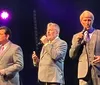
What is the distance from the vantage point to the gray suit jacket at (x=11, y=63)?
4680 millimetres

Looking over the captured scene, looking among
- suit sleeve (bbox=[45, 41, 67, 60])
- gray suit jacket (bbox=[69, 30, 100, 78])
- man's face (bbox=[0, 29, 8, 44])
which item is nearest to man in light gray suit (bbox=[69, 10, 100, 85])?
gray suit jacket (bbox=[69, 30, 100, 78])

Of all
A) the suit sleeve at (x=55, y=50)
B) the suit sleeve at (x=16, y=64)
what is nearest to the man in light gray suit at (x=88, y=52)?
the suit sleeve at (x=55, y=50)

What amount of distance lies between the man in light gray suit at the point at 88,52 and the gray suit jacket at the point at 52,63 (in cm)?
42

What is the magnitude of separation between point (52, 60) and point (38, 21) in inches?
64.9

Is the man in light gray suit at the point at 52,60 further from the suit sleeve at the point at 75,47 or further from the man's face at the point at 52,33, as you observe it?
the suit sleeve at the point at 75,47

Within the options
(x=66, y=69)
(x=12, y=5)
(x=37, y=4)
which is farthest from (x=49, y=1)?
(x=66, y=69)

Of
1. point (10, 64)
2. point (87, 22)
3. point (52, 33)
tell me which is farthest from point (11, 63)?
point (87, 22)

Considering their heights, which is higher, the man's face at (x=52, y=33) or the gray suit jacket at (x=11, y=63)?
the man's face at (x=52, y=33)

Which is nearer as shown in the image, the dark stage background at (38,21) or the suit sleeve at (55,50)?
the suit sleeve at (55,50)

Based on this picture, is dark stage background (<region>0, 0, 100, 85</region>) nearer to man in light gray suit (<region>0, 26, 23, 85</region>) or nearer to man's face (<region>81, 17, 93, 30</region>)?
man in light gray suit (<region>0, 26, 23, 85</region>)

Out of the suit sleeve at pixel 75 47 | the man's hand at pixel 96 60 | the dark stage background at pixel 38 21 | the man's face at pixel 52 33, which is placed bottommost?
the man's hand at pixel 96 60

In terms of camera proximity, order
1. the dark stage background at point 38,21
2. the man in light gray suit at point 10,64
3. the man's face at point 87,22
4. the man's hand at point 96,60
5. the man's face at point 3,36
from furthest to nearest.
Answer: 1. the dark stage background at point 38,21
2. the man's face at point 3,36
3. the man in light gray suit at point 10,64
4. the man's face at point 87,22
5. the man's hand at point 96,60

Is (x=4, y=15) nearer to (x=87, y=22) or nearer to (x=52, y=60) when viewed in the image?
(x=52, y=60)

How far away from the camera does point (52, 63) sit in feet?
15.2
